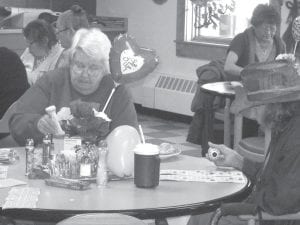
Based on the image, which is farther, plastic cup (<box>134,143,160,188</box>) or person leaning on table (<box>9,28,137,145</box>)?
person leaning on table (<box>9,28,137,145</box>)

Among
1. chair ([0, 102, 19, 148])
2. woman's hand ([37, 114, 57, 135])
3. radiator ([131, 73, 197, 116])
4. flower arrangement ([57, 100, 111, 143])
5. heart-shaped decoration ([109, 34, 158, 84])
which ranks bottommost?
radiator ([131, 73, 197, 116])

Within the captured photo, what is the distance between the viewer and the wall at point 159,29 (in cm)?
840

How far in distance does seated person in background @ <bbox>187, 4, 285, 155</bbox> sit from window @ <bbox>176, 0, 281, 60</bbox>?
60.0 inches

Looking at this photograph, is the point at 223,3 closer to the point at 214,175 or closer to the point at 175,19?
the point at 175,19

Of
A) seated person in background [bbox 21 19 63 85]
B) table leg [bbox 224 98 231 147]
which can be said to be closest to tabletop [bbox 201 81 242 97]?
table leg [bbox 224 98 231 147]

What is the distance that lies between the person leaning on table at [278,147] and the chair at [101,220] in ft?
1.06

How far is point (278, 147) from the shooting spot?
2.40 meters

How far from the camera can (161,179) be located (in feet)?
8.70

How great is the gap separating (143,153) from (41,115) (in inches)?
35.4

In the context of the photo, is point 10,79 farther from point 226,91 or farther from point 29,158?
point 29,158

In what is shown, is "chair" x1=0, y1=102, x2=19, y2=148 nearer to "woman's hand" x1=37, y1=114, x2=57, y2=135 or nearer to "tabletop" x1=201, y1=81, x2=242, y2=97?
"woman's hand" x1=37, y1=114, x2=57, y2=135

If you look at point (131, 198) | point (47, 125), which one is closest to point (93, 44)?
point (47, 125)

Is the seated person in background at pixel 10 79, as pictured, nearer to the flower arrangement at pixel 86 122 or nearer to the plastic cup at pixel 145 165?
the flower arrangement at pixel 86 122

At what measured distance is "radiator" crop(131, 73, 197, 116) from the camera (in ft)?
26.8
